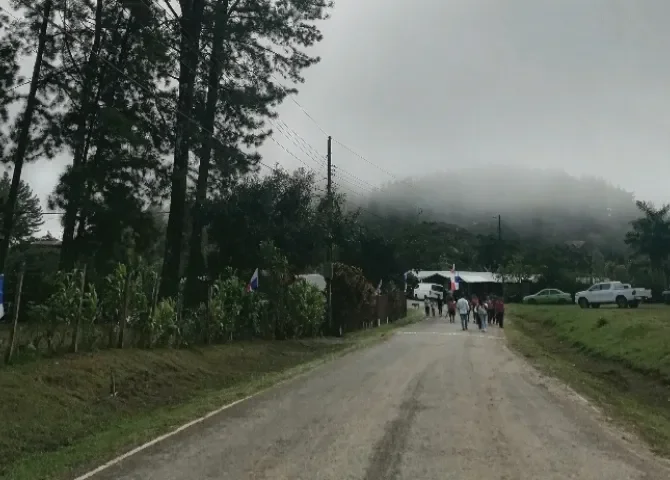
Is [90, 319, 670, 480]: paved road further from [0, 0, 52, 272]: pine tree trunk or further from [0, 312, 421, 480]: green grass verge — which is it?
[0, 0, 52, 272]: pine tree trunk

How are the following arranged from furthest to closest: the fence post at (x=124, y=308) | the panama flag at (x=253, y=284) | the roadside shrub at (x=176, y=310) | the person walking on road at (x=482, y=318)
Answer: the person walking on road at (x=482, y=318)
the panama flag at (x=253, y=284)
the fence post at (x=124, y=308)
the roadside shrub at (x=176, y=310)

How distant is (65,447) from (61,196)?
20061mm

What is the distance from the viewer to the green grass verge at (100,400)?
8203mm

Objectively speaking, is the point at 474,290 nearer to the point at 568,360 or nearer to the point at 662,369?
the point at 568,360

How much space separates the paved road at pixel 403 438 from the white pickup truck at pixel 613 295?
34.2 meters

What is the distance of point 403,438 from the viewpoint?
28.3ft

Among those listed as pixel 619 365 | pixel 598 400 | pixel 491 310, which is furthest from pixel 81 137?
pixel 491 310

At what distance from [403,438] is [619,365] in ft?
43.1

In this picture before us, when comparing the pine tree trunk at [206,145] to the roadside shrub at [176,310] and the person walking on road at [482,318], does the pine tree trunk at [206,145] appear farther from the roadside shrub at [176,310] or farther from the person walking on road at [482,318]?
the person walking on road at [482,318]

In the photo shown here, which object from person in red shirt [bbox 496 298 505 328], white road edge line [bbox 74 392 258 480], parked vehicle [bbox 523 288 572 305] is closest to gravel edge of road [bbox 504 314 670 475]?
white road edge line [bbox 74 392 258 480]

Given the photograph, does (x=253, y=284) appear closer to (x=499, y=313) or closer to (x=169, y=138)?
(x=169, y=138)

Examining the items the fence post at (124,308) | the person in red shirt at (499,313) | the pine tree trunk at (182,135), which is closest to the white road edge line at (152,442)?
the fence post at (124,308)

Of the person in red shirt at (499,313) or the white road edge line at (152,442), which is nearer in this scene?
the white road edge line at (152,442)

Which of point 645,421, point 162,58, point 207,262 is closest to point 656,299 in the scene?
point 207,262
